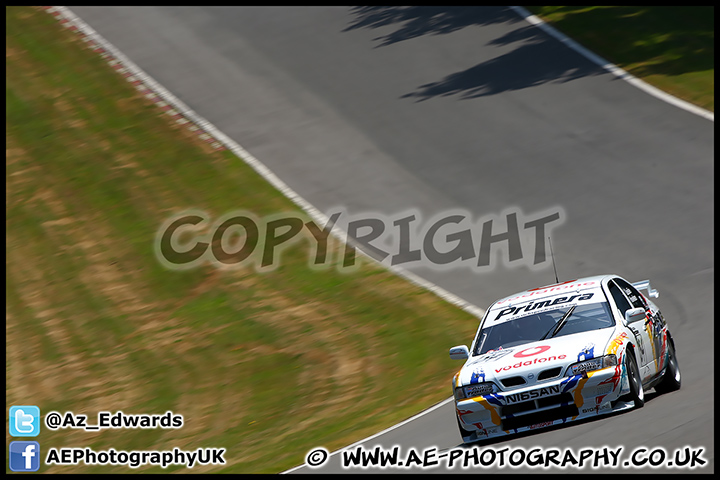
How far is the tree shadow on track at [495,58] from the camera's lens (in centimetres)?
2450

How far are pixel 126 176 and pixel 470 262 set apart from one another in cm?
914

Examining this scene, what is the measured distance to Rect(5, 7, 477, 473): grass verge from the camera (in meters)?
14.2

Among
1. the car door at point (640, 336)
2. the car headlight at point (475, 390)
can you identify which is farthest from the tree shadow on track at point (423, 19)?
the car headlight at point (475, 390)

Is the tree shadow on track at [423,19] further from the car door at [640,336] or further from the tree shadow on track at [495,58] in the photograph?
the car door at [640,336]

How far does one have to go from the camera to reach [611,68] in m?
24.4

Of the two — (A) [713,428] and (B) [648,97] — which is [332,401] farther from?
(B) [648,97]

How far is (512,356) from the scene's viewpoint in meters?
9.82

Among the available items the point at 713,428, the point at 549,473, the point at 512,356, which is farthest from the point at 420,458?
the point at 713,428

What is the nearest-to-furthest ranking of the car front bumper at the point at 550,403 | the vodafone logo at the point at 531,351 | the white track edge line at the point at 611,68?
the car front bumper at the point at 550,403 → the vodafone logo at the point at 531,351 → the white track edge line at the point at 611,68

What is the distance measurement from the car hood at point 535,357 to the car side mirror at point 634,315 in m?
0.27

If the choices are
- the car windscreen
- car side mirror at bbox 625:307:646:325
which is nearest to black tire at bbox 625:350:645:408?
car side mirror at bbox 625:307:646:325

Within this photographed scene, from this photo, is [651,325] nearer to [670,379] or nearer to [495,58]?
[670,379]
